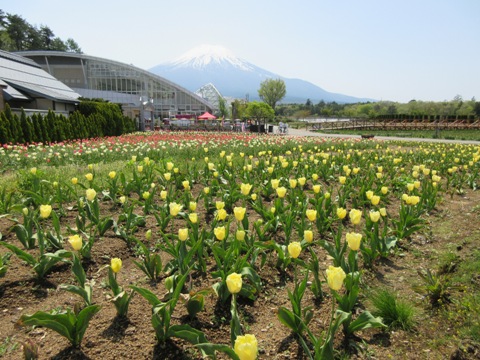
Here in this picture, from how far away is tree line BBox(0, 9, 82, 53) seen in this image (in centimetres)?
6375

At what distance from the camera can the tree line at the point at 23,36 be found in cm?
6375

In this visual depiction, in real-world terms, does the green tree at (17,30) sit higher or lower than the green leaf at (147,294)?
higher

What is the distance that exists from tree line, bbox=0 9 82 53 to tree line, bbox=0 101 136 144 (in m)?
56.4

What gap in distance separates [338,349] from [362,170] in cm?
700

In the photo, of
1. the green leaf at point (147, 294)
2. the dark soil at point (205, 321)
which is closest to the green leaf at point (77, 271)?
the dark soil at point (205, 321)

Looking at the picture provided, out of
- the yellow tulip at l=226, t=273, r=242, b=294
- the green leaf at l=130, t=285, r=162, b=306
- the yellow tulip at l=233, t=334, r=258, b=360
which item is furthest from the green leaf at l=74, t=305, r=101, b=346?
the yellow tulip at l=233, t=334, r=258, b=360

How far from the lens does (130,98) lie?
6150cm

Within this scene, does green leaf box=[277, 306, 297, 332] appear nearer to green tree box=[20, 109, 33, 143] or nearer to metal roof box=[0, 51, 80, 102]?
green tree box=[20, 109, 33, 143]

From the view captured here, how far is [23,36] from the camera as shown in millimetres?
72125

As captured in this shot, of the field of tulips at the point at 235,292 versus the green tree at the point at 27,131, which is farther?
the green tree at the point at 27,131

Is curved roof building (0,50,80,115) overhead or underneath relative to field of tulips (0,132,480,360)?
overhead

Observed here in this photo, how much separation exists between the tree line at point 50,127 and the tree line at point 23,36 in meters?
56.4

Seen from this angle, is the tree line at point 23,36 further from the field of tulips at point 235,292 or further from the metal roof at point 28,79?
the field of tulips at point 235,292

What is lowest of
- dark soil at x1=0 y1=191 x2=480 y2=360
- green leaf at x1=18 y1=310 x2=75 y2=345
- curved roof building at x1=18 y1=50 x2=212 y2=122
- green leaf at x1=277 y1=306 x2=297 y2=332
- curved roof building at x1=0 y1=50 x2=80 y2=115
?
dark soil at x1=0 y1=191 x2=480 y2=360
